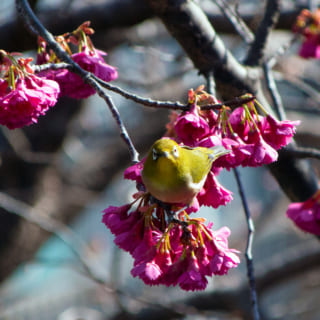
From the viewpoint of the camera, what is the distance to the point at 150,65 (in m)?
4.30

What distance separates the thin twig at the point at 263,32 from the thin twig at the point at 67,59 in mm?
705

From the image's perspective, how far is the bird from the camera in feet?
2.58

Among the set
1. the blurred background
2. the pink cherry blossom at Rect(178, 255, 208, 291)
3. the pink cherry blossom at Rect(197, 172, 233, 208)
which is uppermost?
the pink cherry blossom at Rect(197, 172, 233, 208)

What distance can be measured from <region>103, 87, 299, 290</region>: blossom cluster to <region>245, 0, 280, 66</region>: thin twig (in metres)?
0.57

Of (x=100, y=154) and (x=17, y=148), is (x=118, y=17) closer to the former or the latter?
(x=17, y=148)

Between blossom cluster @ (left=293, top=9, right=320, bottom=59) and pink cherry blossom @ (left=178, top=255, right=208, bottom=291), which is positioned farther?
blossom cluster @ (left=293, top=9, right=320, bottom=59)

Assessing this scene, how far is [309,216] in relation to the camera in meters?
1.12

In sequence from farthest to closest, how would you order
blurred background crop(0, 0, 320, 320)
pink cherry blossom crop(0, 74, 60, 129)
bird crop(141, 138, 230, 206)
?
blurred background crop(0, 0, 320, 320), pink cherry blossom crop(0, 74, 60, 129), bird crop(141, 138, 230, 206)

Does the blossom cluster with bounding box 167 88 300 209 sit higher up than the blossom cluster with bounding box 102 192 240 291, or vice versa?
the blossom cluster with bounding box 167 88 300 209

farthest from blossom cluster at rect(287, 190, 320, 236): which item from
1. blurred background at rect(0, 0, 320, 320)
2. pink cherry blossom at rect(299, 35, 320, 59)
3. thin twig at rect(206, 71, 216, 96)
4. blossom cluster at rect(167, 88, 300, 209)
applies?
pink cherry blossom at rect(299, 35, 320, 59)

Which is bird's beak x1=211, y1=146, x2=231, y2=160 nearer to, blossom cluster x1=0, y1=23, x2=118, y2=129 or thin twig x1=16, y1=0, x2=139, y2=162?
thin twig x1=16, y1=0, x2=139, y2=162

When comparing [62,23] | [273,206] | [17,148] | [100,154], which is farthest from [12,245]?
[273,206]

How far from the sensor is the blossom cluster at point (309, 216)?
3.68 feet

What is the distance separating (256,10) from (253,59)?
1.37 meters
